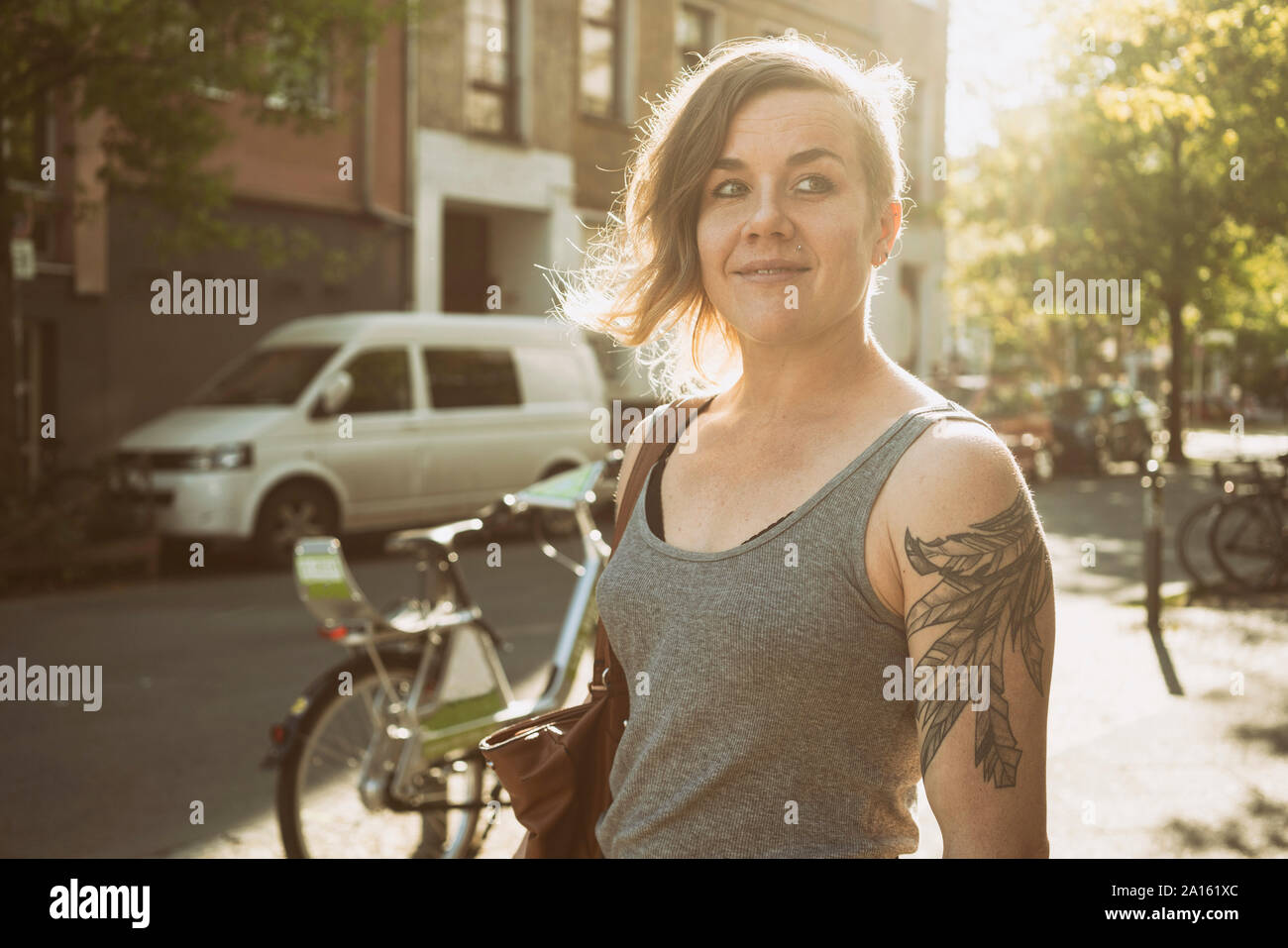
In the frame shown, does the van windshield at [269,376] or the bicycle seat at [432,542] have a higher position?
the van windshield at [269,376]

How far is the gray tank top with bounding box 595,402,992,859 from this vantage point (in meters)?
1.63

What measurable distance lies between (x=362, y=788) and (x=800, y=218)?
2683mm

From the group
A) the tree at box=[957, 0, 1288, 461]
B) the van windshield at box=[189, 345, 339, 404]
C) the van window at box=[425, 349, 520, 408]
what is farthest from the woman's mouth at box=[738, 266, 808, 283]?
the van window at box=[425, 349, 520, 408]

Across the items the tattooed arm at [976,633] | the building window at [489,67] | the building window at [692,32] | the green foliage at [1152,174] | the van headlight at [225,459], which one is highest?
the building window at [692,32]

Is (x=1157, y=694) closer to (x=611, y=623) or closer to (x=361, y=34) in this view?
(x=611, y=623)

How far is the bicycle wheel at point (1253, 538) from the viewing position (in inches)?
411

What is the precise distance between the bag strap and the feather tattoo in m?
0.55

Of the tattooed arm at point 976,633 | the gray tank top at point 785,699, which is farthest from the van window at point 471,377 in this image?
the tattooed arm at point 976,633

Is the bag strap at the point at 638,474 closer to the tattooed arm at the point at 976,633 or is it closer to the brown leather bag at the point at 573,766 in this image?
the brown leather bag at the point at 573,766

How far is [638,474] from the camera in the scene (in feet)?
6.80

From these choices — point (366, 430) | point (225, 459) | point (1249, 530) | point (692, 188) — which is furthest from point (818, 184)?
point (366, 430)

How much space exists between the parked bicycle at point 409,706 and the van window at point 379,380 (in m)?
8.57
